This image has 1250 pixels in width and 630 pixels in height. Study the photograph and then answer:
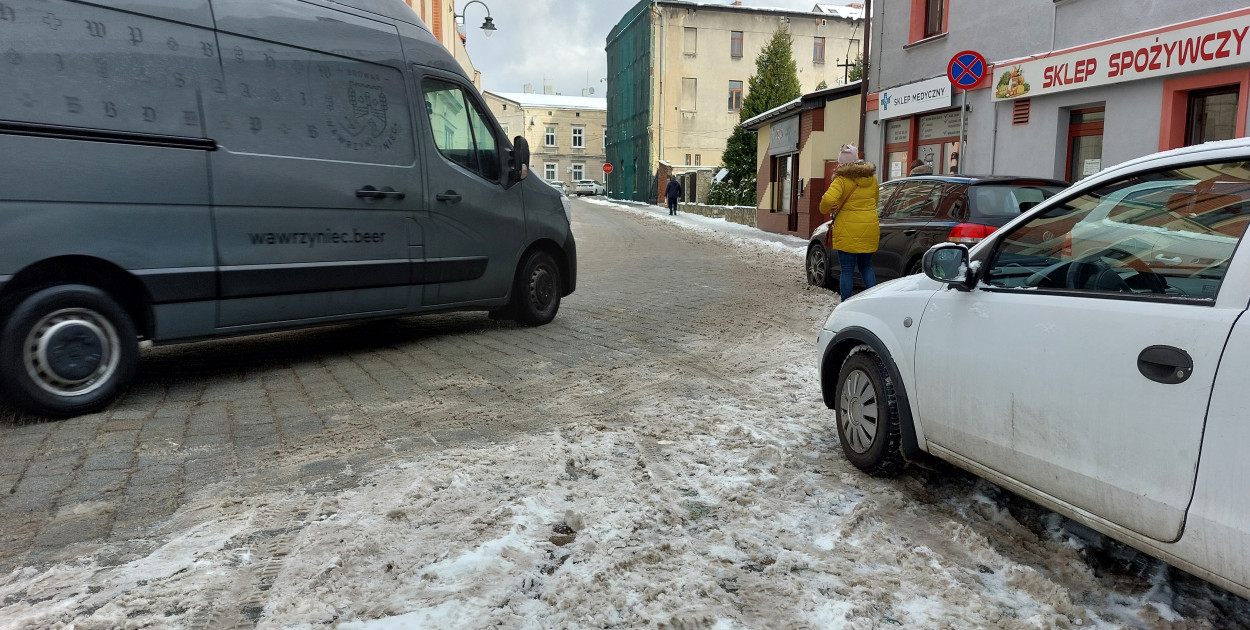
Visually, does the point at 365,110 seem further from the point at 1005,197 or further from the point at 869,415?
the point at 1005,197

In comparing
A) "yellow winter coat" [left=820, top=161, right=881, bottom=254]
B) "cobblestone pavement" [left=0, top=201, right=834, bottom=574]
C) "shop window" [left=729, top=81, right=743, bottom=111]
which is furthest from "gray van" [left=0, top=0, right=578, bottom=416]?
"shop window" [left=729, top=81, right=743, bottom=111]

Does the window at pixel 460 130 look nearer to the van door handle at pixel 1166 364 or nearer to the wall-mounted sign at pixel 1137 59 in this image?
the van door handle at pixel 1166 364

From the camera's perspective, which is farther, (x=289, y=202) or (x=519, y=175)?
(x=519, y=175)

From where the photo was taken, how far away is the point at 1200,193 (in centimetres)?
276

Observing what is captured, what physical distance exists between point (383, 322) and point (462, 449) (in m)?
4.55

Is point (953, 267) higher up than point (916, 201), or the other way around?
point (916, 201)

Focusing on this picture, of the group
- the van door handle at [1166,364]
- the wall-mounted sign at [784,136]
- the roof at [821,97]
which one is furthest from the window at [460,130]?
the wall-mounted sign at [784,136]

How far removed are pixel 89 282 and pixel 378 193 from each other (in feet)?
6.62

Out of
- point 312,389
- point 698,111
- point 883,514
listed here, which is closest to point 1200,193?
point 883,514

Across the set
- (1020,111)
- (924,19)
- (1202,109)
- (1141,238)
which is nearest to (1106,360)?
(1141,238)

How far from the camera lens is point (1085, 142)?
43.5ft

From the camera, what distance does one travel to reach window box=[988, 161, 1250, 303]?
261cm

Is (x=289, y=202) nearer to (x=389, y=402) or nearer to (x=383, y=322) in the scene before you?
(x=389, y=402)

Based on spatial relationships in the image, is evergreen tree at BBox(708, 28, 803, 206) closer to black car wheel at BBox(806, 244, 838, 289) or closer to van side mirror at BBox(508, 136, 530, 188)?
black car wheel at BBox(806, 244, 838, 289)
